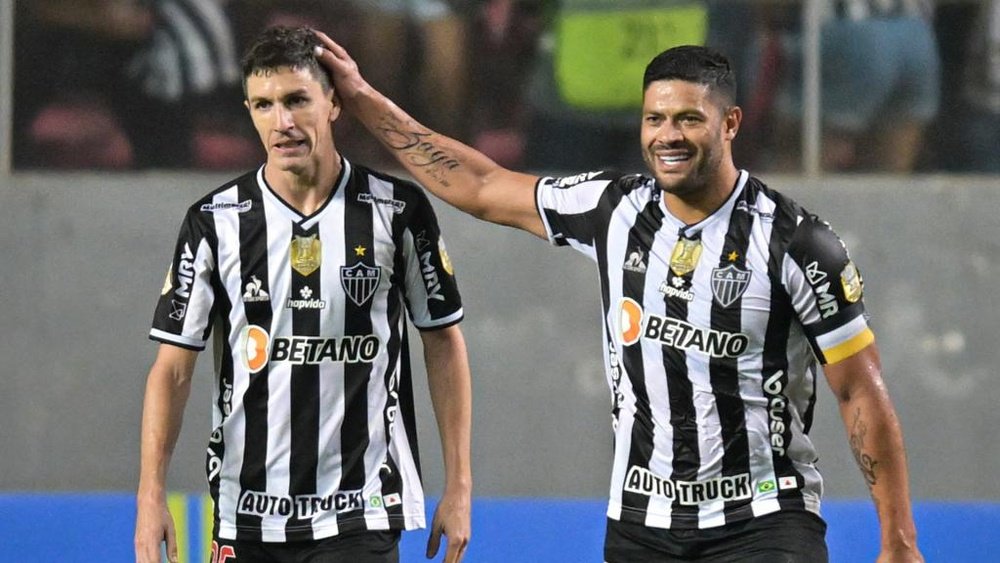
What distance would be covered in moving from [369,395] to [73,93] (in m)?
3.80

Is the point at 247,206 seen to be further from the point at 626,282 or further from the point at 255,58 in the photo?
the point at 626,282

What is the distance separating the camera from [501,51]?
23.1 feet

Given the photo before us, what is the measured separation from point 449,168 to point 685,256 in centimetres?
68

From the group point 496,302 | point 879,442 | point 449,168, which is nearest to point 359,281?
point 449,168

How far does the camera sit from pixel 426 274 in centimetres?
386

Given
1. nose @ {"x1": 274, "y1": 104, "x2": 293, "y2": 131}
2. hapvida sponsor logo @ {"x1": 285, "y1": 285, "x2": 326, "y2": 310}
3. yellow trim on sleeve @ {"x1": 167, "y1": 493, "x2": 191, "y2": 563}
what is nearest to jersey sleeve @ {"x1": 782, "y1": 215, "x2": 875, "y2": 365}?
hapvida sponsor logo @ {"x1": 285, "y1": 285, "x2": 326, "y2": 310}

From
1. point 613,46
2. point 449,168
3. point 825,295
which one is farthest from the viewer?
point 613,46

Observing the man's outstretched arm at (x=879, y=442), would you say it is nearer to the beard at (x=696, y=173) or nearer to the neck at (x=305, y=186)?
the beard at (x=696, y=173)

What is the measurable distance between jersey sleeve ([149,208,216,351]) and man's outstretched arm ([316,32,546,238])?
487 mm

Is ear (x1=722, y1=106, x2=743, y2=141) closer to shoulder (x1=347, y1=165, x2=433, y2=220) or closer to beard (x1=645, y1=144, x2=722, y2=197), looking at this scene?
beard (x1=645, y1=144, x2=722, y2=197)

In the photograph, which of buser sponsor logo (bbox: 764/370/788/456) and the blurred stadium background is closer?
buser sponsor logo (bbox: 764/370/788/456)

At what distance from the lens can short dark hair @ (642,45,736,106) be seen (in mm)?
3682

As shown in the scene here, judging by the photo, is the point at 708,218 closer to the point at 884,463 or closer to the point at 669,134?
the point at 669,134

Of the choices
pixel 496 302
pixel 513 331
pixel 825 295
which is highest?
pixel 496 302
